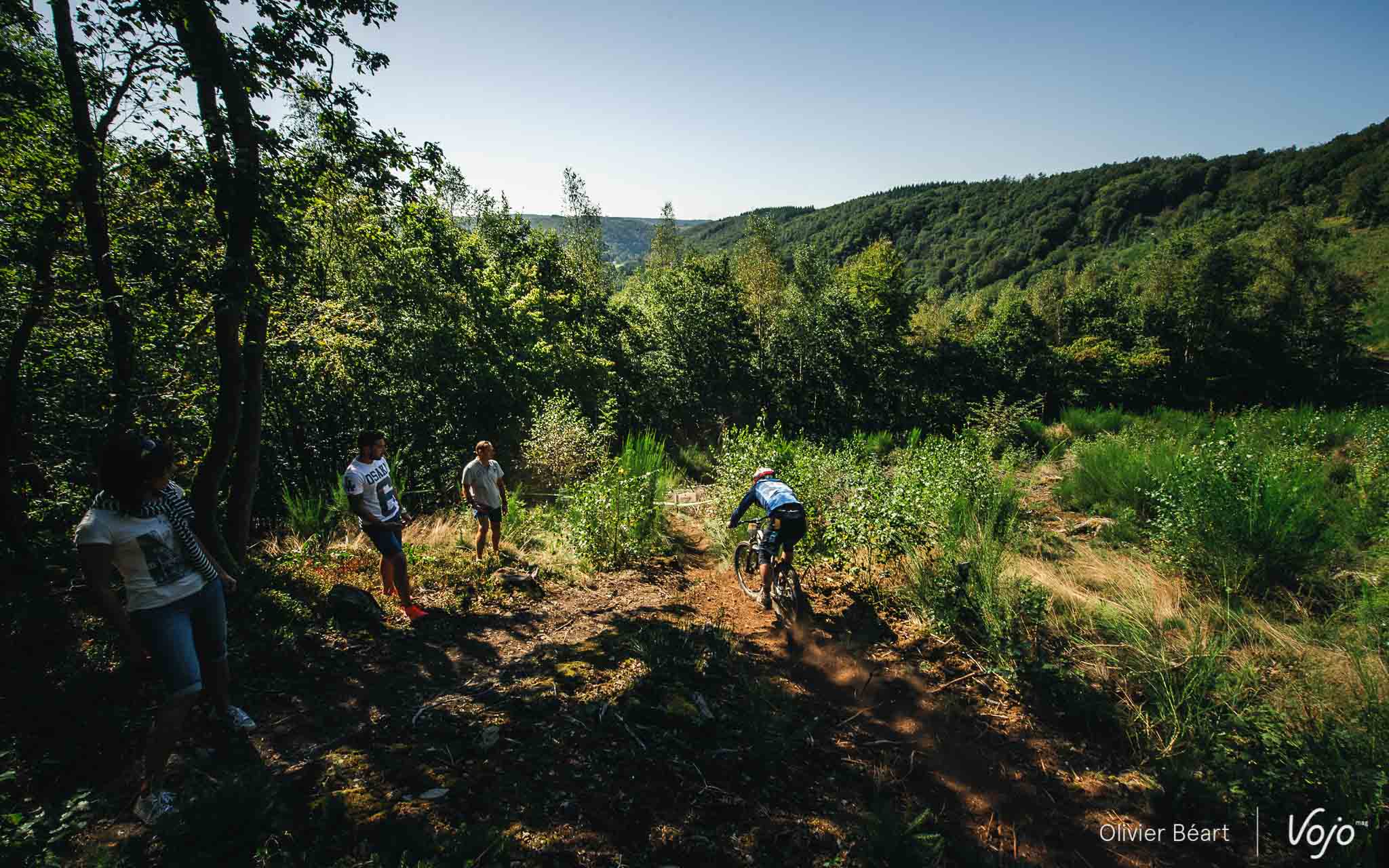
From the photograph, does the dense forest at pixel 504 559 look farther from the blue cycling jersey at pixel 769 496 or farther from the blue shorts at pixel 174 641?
the blue cycling jersey at pixel 769 496

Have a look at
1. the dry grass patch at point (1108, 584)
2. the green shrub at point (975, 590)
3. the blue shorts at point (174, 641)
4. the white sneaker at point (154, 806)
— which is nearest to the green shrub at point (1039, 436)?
the dry grass patch at point (1108, 584)

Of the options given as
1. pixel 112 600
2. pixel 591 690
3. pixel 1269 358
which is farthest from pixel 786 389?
pixel 1269 358

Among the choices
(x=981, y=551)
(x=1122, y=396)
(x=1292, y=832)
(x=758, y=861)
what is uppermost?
(x=981, y=551)

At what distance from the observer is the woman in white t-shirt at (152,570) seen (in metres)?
2.41

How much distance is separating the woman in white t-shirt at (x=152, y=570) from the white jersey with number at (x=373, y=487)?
1.59 metres

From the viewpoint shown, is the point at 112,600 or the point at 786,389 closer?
the point at 112,600

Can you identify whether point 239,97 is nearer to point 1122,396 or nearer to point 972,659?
point 972,659

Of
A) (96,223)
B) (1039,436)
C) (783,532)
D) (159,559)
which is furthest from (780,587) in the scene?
(1039,436)

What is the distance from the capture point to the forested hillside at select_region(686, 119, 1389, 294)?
66.2 m

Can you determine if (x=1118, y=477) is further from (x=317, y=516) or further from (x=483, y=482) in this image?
(x=317, y=516)

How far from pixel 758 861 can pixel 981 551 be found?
3365mm

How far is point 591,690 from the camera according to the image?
3.59 metres

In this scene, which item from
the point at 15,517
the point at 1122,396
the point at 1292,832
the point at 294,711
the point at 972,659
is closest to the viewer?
the point at 1292,832

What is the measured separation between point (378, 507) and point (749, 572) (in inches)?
146
